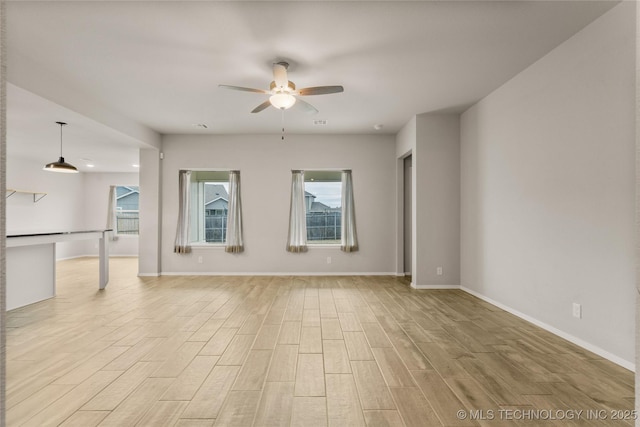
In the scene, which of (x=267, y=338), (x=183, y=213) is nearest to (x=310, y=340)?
(x=267, y=338)

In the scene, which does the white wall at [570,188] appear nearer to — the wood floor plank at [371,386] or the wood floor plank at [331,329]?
the wood floor plank at [371,386]

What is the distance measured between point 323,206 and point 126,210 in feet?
21.8

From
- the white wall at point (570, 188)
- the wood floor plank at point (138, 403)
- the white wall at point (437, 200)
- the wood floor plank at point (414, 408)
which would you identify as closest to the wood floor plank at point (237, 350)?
the wood floor plank at point (138, 403)

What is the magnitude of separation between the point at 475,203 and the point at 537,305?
5.70 ft

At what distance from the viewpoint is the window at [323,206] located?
21.8 ft

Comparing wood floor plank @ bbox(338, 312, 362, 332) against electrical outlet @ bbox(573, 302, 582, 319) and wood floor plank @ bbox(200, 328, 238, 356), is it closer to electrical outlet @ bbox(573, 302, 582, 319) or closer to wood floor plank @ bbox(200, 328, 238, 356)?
wood floor plank @ bbox(200, 328, 238, 356)

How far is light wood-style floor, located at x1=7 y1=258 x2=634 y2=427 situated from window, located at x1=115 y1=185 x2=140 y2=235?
5889mm

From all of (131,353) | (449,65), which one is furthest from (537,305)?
(131,353)

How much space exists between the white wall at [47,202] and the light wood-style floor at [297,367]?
17.5 feet

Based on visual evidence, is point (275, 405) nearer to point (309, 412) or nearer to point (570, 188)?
point (309, 412)

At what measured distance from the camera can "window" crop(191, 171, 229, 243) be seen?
6.76 metres

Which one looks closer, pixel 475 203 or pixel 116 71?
pixel 116 71

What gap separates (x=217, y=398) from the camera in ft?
6.63

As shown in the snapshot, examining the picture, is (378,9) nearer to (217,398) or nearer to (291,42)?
(291,42)
